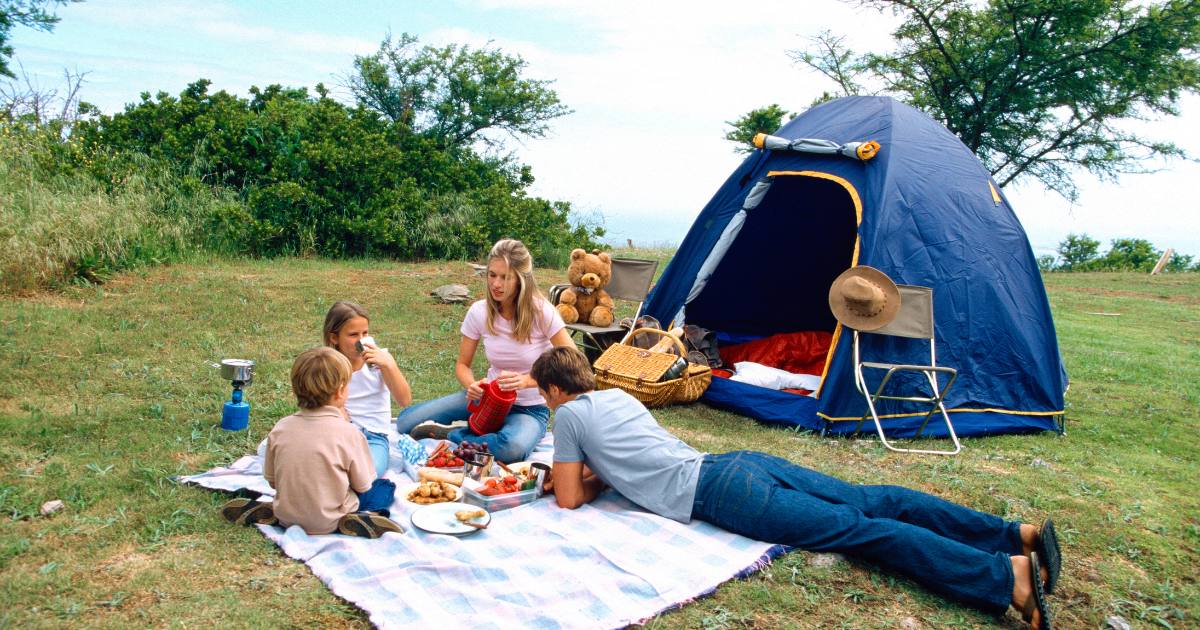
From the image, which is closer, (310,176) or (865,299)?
(865,299)

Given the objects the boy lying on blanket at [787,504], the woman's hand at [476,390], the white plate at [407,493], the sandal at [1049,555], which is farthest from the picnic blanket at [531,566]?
the sandal at [1049,555]

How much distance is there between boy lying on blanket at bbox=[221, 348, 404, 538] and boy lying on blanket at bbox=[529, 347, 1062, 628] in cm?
88

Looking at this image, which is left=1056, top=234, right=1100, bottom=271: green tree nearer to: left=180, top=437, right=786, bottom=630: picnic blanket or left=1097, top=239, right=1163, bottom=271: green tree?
left=1097, top=239, right=1163, bottom=271: green tree

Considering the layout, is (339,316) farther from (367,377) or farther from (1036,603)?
(1036,603)

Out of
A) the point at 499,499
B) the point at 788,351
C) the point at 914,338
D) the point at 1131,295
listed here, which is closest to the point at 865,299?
the point at 914,338

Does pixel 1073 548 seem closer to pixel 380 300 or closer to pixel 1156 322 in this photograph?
pixel 380 300

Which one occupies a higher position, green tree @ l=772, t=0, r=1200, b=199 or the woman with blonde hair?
green tree @ l=772, t=0, r=1200, b=199

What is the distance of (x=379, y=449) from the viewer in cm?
418

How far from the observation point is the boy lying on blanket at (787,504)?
3.17 meters

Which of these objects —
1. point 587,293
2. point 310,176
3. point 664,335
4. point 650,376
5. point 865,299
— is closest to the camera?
point 865,299

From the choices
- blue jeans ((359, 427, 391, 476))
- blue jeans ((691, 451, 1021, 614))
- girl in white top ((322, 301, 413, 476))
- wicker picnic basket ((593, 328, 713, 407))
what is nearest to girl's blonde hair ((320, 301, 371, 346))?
girl in white top ((322, 301, 413, 476))

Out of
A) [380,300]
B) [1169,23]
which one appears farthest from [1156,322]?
[380,300]

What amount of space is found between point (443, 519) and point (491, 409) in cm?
99

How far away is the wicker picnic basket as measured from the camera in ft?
19.2
